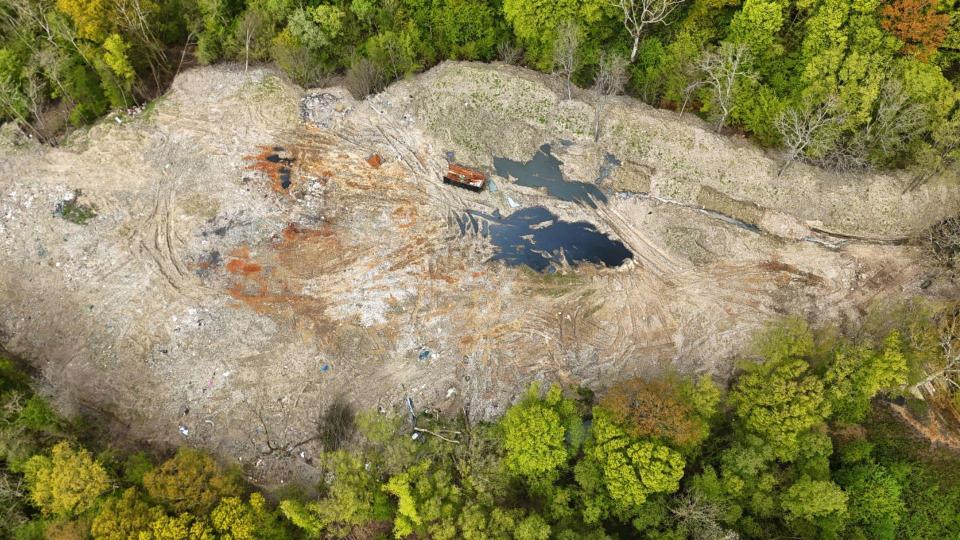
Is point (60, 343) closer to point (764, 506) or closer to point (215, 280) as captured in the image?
point (215, 280)

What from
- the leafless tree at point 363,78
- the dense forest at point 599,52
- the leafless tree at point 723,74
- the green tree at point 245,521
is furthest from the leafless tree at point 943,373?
the leafless tree at point 363,78

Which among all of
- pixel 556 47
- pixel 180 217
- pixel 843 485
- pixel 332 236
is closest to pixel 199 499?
pixel 332 236

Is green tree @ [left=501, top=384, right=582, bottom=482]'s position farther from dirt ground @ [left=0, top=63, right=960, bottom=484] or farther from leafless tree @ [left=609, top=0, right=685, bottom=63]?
leafless tree @ [left=609, top=0, right=685, bottom=63]

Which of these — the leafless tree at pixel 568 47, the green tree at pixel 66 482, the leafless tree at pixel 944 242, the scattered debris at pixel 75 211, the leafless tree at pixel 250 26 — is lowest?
the green tree at pixel 66 482

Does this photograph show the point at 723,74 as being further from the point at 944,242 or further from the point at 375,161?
the point at 375,161

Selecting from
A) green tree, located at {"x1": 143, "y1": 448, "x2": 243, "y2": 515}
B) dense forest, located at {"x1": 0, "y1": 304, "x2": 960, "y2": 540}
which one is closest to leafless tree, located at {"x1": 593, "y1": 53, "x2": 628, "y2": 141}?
dense forest, located at {"x1": 0, "y1": 304, "x2": 960, "y2": 540}

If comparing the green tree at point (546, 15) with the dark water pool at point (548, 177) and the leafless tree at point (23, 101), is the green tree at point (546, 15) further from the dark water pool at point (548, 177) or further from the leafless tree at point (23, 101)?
the leafless tree at point (23, 101)
